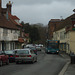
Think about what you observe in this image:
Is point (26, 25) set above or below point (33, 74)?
above

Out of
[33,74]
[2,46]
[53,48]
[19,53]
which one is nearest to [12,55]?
[19,53]

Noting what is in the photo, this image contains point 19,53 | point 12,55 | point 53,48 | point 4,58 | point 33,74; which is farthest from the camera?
point 53,48

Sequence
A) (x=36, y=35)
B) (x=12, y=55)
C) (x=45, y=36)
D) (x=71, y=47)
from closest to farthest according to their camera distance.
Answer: (x=12, y=55) < (x=71, y=47) < (x=36, y=35) < (x=45, y=36)

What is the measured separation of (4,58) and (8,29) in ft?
80.2

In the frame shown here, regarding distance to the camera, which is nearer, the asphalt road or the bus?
the asphalt road

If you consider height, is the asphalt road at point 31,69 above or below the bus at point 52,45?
below

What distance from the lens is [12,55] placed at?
25.5m

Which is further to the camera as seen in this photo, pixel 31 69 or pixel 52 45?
pixel 52 45

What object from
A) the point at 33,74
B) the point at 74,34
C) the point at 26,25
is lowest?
the point at 33,74

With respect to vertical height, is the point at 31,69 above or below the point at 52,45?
below

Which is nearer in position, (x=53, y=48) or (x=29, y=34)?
(x=53, y=48)

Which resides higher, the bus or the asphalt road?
the bus

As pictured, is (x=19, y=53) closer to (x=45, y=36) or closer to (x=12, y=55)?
(x=12, y=55)

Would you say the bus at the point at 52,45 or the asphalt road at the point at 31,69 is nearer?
the asphalt road at the point at 31,69
